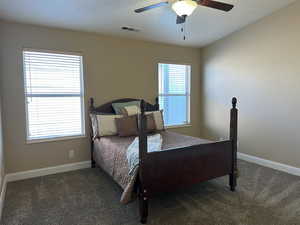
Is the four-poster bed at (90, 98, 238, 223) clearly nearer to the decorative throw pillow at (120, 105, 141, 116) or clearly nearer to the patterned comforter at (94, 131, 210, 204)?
the patterned comforter at (94, 131, 210, 204)

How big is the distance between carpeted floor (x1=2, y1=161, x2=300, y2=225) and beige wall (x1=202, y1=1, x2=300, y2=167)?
0.70 meters

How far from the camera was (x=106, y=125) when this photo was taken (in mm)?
3447

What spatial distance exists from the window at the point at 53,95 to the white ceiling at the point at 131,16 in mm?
561

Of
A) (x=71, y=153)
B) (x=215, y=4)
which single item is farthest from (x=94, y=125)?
(x=215, y=4)

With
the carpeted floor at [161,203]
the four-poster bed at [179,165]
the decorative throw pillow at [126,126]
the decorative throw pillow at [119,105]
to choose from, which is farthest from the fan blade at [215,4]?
the carpeted floor at [161,203]

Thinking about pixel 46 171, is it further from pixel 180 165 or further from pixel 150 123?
pixel 180 165

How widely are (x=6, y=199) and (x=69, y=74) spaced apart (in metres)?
2.01

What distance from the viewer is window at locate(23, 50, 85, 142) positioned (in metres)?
3.24

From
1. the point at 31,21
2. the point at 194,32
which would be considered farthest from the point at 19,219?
the point at 194,32

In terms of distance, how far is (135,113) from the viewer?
3662mm

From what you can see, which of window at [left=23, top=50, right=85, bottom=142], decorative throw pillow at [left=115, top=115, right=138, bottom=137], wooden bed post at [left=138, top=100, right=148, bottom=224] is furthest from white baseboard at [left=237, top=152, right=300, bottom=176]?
window at [left=23, top=50, right=85, bottom=142]

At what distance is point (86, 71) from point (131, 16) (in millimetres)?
1212

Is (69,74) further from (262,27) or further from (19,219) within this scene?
(262,27)

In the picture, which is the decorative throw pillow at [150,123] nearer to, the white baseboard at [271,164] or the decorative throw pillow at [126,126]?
the decorative throw pillow at [126,126]
